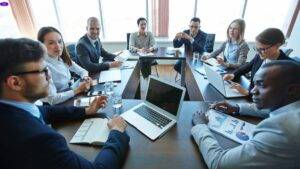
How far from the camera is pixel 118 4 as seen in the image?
16.9 feet

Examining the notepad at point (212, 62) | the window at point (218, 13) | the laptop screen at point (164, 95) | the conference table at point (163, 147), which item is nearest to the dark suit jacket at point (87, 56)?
the conference table at point (163, 147)

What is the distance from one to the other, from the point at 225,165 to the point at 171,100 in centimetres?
59

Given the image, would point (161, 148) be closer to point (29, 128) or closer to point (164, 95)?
point (164, 95)

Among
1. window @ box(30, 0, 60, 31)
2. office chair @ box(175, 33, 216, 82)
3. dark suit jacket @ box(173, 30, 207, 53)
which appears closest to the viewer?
dark suit jacket @ box(173, 30, 207, 53)

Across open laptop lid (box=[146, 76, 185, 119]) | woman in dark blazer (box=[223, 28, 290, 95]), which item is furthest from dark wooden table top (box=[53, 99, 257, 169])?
woman in dark blazer (box=[223, 28, 290, 95])

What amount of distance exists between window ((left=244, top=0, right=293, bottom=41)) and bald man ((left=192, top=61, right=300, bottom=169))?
15.2ft

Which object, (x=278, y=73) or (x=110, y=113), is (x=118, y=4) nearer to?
(x=110, y=113)

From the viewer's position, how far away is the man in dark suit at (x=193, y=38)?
147 inches

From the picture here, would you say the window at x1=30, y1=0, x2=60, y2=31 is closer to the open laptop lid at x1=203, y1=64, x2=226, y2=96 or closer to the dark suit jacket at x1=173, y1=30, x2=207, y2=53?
the dark suit jacket at x1=173, y1=30, x2=207, y2=53

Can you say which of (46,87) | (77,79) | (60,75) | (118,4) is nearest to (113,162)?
(46,87)

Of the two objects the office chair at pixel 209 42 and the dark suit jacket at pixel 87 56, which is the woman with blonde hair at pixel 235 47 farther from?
the dark suit jacket at pixel 87 56

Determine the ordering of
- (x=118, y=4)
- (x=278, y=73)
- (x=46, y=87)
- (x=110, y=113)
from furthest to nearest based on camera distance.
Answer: (x=118, y=4)
(x=110, y=113)
(x=46, y=87)
(x=278, y=73)

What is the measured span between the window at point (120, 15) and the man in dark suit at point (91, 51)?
222 centimetres

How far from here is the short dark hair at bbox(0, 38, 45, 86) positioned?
3.03ft
